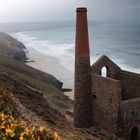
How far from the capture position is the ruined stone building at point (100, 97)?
23728 mm

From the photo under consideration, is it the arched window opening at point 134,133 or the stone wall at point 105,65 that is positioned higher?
the stone wall at point 105,65

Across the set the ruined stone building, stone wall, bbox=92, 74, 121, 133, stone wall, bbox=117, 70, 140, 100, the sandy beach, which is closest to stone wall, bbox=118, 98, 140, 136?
the ruined stone building

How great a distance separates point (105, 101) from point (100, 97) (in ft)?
2.09

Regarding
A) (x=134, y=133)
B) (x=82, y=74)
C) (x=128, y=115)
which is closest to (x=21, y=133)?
(x=128, y=115)

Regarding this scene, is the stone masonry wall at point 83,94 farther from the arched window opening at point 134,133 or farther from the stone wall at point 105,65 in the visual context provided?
the arched window opening at point 134,133

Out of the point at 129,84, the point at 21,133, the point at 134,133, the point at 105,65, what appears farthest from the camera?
the point at 129,84

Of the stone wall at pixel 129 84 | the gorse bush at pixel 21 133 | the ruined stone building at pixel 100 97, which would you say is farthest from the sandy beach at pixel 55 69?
the gorse bush at pixel 21 133

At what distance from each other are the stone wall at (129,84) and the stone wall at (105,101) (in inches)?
135

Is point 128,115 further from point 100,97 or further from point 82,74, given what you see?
point 82,74

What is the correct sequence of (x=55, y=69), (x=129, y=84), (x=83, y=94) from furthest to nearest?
1. (x=55, y=69)
2. (x=129, y=84)
3. (x=83, y=94)

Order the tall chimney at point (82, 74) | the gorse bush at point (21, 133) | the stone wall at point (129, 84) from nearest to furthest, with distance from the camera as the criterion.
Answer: the gorse bush at point (21, 133) < the tall chimney at point (82, 74) < the stone wall at point (129, 84)

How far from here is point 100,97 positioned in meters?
24.9

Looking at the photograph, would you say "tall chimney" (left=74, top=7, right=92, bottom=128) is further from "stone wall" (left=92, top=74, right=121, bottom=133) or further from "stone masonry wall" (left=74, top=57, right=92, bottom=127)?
"stone wall" (left=92, top=74, right=121, bottom=133)

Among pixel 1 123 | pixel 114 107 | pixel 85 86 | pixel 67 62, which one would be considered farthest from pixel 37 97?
pixel 67 62
